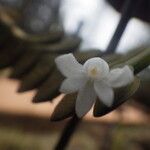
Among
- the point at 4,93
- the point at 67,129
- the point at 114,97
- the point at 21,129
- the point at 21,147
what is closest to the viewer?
the point at 114,97

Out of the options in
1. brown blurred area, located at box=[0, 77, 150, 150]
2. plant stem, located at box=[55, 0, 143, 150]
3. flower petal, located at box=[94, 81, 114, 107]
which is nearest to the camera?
flower petal, located at box=[94, 81, 114, 107]

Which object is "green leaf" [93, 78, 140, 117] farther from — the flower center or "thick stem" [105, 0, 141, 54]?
"thick stem" [105, 0, 141, 54]

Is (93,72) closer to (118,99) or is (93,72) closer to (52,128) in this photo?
(118,99)

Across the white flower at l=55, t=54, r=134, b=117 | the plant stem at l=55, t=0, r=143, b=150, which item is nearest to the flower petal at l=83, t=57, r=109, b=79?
the white flower at l=55, t=54, r=134, b=117

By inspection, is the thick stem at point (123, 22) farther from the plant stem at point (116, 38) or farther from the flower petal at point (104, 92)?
the flower petal at point (104, 92)

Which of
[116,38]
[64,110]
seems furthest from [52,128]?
[64,110]

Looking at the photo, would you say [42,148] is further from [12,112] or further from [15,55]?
[15,55]

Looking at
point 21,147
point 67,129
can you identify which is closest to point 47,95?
point 67,129
